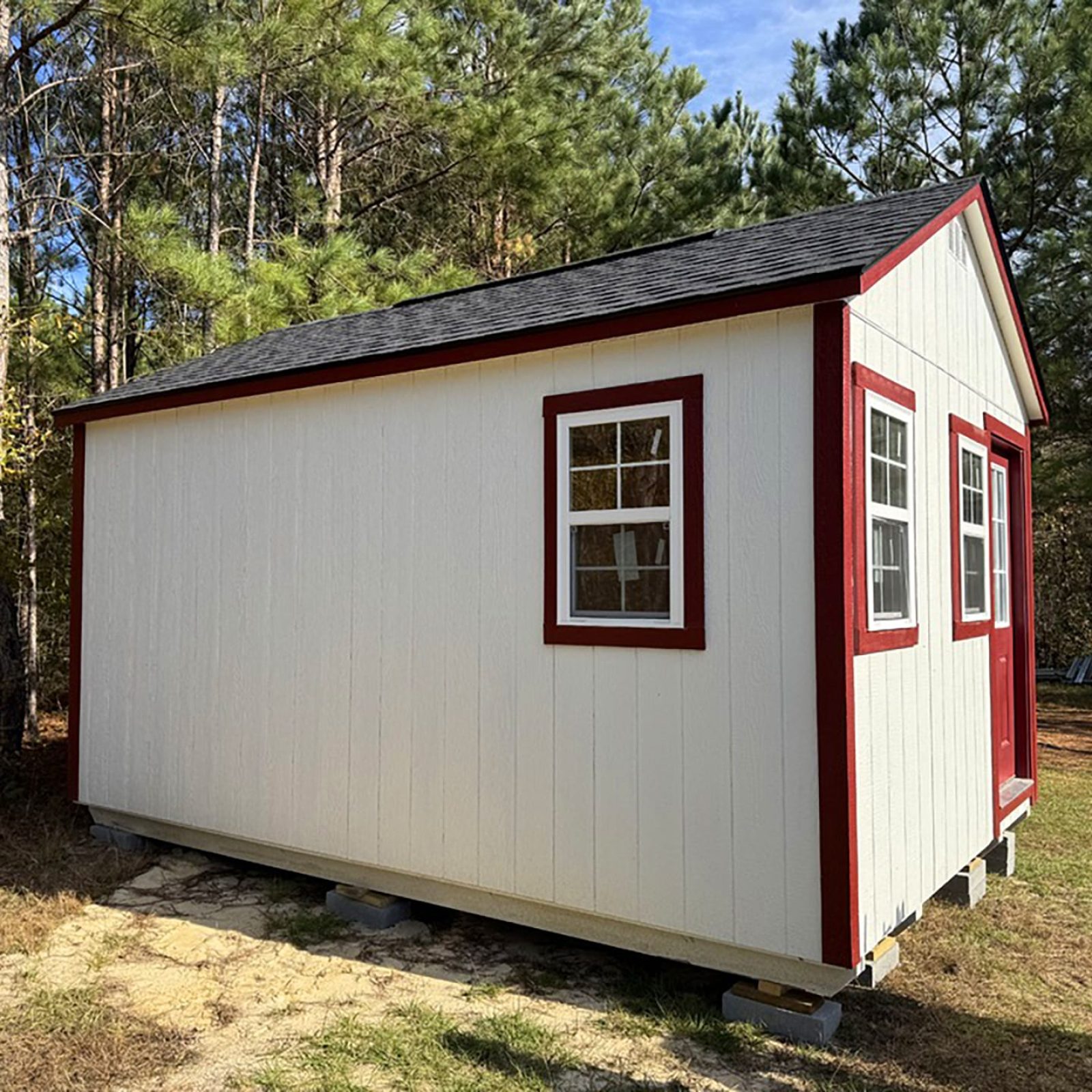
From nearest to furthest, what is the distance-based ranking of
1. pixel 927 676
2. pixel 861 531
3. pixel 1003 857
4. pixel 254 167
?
pixel 861 531 → pixel 927 676 → pixel 1003 857 → pixel 254 167

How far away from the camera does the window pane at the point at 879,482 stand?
447 cm

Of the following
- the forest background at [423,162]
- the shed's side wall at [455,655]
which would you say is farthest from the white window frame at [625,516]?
the forest background at [423,162]

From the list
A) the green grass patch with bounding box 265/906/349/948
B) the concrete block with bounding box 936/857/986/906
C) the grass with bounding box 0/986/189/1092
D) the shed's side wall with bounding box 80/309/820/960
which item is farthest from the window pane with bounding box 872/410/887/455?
the grass with bounding box 0/986/189/1092

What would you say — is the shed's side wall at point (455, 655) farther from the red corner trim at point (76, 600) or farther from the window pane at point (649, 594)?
the window pane at point (649, 594)

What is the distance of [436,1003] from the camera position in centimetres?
438

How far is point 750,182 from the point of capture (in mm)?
14305

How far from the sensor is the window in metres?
5.51

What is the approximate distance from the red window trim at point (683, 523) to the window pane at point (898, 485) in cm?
92

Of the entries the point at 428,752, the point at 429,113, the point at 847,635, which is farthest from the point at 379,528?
the point at 429,113

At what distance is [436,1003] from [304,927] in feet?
3.82

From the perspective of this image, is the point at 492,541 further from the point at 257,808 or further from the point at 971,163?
the point at 971,163

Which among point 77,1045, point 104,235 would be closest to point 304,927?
point 77,1045

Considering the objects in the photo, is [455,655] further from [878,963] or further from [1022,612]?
[1022,612]

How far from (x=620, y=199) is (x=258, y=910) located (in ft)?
37.4
